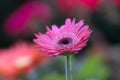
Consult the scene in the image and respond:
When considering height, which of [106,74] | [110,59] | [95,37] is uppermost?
[95,37]

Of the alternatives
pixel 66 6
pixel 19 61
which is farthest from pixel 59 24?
pixel 19 61

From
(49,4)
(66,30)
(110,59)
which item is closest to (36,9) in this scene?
(49,4)

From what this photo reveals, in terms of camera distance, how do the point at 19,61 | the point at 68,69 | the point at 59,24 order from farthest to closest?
the point at 59,24
the point at 19,61
the point at 68,69

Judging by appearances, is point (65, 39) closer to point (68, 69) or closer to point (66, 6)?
point (68, 69)

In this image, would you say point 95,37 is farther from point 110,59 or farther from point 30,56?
point 30,56

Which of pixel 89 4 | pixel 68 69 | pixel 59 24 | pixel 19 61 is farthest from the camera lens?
pixel 59 24

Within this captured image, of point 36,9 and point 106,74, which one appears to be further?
point 36,9

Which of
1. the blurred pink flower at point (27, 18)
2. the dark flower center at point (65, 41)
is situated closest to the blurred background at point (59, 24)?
the blurred pink flower at point (27, 18)
